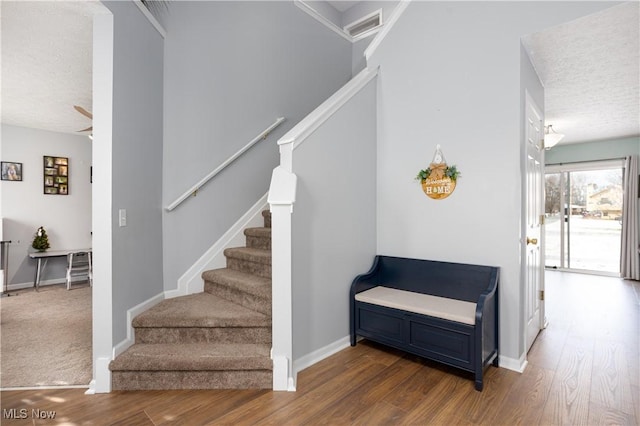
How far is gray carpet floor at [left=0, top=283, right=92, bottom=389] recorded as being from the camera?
2361mm

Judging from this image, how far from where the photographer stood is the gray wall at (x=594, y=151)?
5.84m

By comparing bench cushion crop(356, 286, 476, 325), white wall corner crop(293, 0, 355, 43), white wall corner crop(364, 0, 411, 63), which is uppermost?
white wall corner crop(293, 0, 355, 43)

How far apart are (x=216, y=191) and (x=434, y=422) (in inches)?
107

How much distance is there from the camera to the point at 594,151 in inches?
244

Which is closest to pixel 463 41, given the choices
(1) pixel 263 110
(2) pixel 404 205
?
(2) pixel 404 205

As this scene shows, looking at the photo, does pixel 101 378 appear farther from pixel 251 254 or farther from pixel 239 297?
pixel 251 254

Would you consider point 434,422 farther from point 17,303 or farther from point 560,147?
point 560,147

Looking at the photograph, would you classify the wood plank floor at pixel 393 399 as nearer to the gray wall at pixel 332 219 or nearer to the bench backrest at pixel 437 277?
the gray wall at pixel 332 219

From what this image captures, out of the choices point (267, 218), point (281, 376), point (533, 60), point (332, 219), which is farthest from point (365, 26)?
point (281, 376)

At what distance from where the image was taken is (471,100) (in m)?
2.68

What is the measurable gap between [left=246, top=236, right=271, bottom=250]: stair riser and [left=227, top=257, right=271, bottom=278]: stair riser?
26 cm

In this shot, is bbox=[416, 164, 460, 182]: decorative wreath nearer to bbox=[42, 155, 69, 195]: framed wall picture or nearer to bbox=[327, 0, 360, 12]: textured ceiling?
bbox=[327, 0, 360, 12]: textured ceiling

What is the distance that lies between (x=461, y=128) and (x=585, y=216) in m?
5.60

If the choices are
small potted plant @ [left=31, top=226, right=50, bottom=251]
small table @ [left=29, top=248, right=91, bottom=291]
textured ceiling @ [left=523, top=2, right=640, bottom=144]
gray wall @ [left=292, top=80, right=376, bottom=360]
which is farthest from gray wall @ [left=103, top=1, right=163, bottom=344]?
small potted plant @ [left=31, top=226, right=50, bottom=251]
